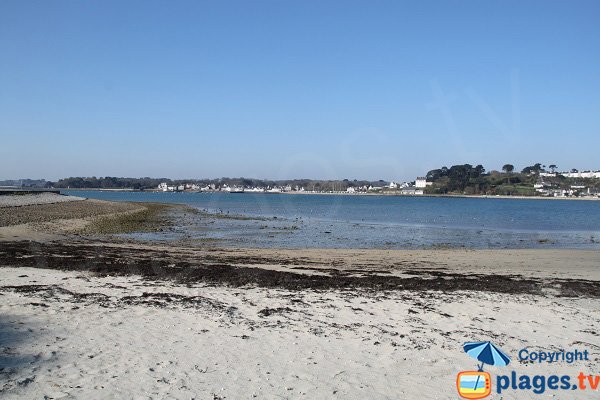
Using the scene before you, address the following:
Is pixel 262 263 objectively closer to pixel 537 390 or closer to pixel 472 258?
pixel 472 258

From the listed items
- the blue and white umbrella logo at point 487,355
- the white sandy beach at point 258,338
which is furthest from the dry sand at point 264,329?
the blue and white umbrella logo at point 487,355

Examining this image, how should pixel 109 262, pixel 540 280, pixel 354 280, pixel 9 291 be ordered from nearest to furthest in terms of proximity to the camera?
1. pixel 9 291
2. pixel 354 280
3. pixel 540 280
4. pixel 109 262

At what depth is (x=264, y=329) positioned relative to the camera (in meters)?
8.32

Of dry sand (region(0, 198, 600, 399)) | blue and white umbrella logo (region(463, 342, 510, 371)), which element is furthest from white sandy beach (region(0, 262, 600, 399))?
blue and white umbrella logo (region(463, 342, 510, 371))

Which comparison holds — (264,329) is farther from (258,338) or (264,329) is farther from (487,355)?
(487,355)

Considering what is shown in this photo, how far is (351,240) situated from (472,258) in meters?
10.9

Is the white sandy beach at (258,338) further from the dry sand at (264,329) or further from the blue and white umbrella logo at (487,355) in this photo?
the blue and white umbrella logo at (487,355)

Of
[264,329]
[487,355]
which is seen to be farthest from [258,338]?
[487,355]

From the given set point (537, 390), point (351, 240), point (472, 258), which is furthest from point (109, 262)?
point (351, 240)

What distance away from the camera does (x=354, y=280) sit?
13.4 meters

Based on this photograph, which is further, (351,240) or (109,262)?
(351,240)

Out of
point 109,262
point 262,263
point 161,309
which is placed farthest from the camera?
point 262,263

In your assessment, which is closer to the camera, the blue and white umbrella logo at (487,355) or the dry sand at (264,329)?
the dry sand at (264,329)

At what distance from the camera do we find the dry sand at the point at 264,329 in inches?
240
